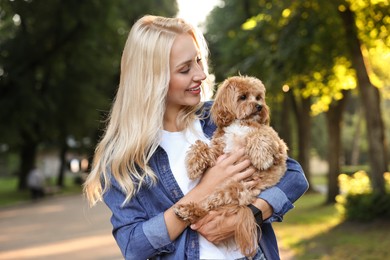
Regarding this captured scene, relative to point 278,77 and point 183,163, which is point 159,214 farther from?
point 278,77

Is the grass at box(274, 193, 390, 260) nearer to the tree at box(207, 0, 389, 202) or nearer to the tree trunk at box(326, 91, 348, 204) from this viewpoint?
the tree at box(207, 0, 389, 202)

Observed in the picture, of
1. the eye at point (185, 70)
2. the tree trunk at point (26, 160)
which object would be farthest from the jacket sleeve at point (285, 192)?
the tree trunk at point (26, 160)

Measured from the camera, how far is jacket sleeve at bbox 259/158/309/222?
117 inches

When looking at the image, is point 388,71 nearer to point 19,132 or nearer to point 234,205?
point 19,132

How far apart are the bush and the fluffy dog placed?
10825 millimetres

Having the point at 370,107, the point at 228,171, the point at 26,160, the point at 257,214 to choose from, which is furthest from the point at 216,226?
the point at 26,160

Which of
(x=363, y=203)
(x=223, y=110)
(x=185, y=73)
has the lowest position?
(x=363, y=203)

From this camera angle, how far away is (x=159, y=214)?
9.46ft

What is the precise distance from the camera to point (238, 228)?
284cm

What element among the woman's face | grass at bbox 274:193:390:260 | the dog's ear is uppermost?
the woman's face

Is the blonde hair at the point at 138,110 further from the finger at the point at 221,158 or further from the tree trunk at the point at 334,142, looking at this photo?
the tree trunk at the point at 334,142

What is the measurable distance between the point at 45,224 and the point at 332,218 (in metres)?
8.68

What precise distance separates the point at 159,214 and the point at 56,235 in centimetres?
1350

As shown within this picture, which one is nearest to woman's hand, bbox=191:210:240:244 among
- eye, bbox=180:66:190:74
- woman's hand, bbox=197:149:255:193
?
woman's hand, bbox=197:149:255:193
